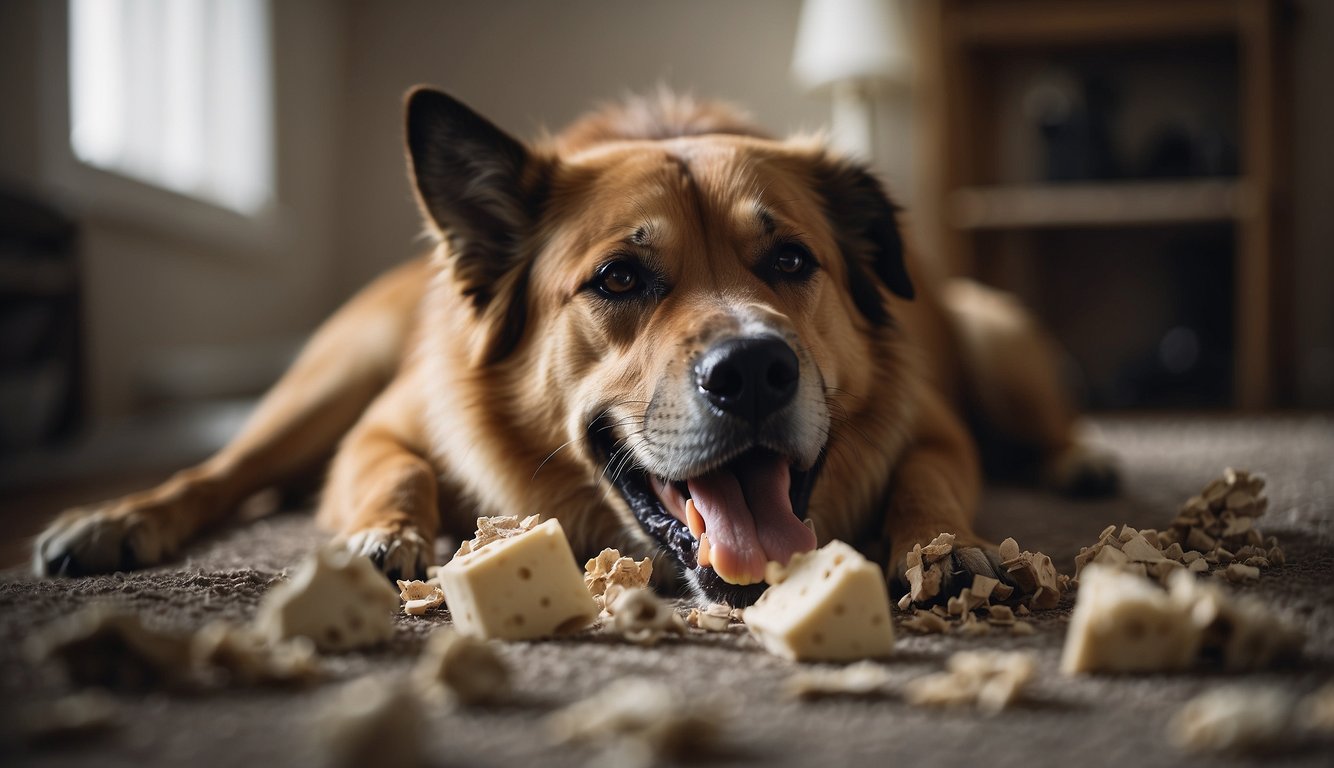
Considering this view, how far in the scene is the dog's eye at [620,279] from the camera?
145 centimetres

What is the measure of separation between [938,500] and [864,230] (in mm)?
495

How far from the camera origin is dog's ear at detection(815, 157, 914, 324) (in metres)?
1.68

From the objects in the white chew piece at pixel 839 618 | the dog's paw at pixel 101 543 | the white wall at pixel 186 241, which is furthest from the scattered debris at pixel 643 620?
the white wall at pixel 186 241

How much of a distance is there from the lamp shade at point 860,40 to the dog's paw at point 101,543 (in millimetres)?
3466

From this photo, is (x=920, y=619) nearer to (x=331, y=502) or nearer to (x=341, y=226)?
(x=331, y=502)

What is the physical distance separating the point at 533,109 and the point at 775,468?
4.52m

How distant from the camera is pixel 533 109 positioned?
215 inches

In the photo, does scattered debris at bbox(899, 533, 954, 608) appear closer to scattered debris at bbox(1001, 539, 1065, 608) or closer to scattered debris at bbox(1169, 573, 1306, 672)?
scattered debris at bbox(1001, 539, 1065, 608)

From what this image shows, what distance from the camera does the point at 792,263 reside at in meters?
1.50

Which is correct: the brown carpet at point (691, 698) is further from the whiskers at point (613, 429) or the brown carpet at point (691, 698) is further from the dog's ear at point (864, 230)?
the dog's ear at point (864, 230)

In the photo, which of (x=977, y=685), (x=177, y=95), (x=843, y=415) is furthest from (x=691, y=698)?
(x=177, y=95)

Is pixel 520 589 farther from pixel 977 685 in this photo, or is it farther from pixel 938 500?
pixel 938 500

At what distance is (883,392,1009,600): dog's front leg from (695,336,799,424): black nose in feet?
0.92

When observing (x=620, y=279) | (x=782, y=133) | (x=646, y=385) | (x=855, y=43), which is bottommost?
(x=646, y=385)
